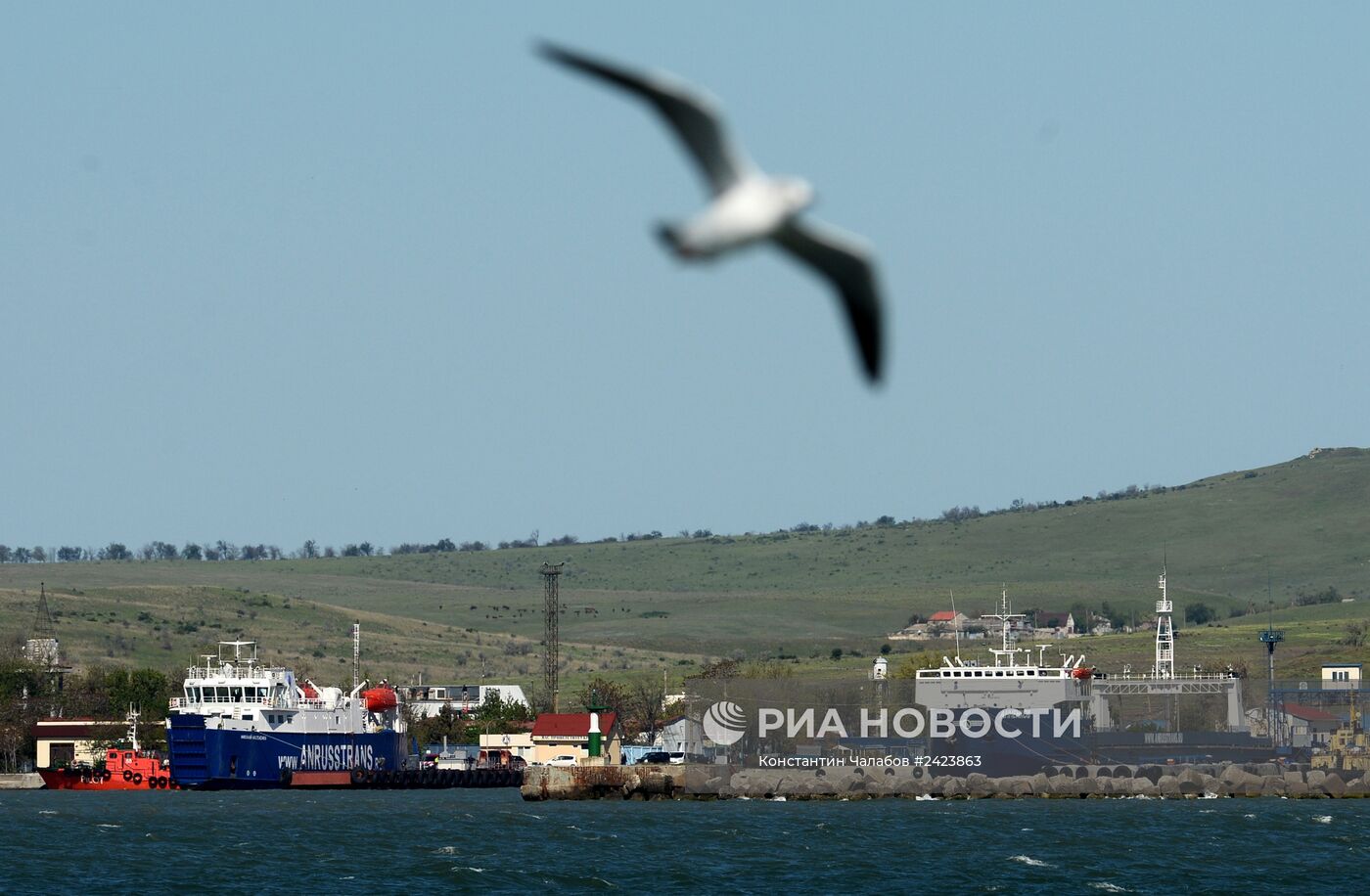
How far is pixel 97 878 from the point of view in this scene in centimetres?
6184

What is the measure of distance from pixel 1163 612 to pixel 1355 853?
71192 mm

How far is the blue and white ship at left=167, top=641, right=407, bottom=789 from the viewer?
130875 millimetres

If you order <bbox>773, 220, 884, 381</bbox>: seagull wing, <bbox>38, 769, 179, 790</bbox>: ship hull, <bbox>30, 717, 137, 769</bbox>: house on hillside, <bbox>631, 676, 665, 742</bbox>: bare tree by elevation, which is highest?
<bbox>773, 220, 884, 381</bbox>: seagull wing

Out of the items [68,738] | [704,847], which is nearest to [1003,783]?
[704,847]

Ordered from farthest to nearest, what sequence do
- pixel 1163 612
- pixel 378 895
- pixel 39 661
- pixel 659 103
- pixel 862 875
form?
pixel 39 661 → pixel 1163 612 → pixel 862 875 → pixel 378 895 → pixel 659 103


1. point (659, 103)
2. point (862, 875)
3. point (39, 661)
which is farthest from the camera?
point (39, 661)

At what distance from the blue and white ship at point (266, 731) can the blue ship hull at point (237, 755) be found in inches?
2.2

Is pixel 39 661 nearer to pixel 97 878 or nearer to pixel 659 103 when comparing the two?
pixel 97 878

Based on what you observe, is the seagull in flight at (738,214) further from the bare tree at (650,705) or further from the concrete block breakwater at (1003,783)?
the bare tree at (650,705)

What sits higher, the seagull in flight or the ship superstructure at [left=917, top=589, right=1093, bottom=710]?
the seagull in flight

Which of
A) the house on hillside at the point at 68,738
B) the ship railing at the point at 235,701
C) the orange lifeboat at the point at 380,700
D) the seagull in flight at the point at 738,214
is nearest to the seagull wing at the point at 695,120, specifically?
the seagull in flight at the point at 738,214

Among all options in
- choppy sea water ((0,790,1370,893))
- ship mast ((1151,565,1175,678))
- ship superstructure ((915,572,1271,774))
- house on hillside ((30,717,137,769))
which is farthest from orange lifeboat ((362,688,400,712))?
ship mast ((1151,565,1175,678))

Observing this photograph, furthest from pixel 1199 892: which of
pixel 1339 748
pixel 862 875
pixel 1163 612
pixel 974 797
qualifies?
pixel 1163 612

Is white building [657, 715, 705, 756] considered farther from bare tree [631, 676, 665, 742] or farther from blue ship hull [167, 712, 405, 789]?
blue ship hull [167, 712, 405, 789]
